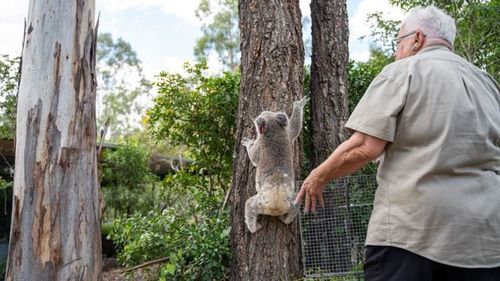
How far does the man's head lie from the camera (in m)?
2.80

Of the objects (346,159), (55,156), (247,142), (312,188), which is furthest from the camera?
(247,142)

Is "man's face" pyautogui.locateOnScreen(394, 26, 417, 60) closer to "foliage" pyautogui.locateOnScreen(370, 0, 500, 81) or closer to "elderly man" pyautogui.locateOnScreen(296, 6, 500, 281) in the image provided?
"elderly man" pyautogui.locateOnScreen(296, 6, 500, 281)

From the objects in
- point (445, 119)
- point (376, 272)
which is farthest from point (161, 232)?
point (445, 119)

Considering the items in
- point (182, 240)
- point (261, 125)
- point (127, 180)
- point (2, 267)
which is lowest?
point (2, 267)

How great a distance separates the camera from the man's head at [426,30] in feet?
9.19

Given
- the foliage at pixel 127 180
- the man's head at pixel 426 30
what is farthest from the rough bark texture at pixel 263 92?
the foliage at pixel 127 180

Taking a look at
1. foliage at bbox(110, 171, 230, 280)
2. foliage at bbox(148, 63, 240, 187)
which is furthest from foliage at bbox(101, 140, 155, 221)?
foliage at bbox(110, 171, 230, 280)

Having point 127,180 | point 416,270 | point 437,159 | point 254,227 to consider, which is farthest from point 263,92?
point 127,180

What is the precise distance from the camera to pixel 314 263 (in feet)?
16.3

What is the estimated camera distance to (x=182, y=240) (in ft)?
17.9

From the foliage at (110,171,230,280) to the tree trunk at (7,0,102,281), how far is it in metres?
1.21

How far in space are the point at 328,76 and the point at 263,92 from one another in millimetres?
1376

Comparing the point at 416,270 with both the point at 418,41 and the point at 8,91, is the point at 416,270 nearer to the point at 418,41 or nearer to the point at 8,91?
the point at 418,41

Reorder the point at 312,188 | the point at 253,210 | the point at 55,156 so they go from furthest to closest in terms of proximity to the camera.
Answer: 1. the point at 253,210
2. the point at 55,156
3. the point at 312,188
